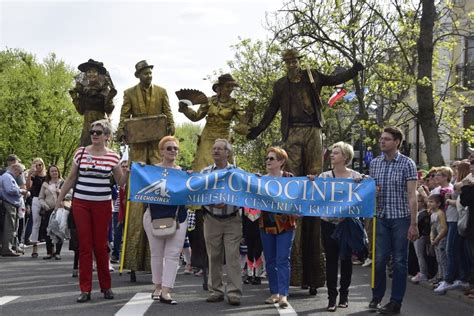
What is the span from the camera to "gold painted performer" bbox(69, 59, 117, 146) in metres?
12.4

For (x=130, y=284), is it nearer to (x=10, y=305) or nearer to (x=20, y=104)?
(x=10, y=305)

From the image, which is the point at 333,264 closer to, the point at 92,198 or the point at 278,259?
the point at 278,259

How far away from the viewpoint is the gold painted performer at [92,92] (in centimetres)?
1238

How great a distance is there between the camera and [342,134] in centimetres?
3456

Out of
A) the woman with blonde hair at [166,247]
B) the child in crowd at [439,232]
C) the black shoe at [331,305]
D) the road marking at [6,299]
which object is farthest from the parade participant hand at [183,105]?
the child in crowd at [439,232]

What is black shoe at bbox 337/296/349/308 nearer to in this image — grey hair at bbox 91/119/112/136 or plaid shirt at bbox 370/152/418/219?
plaid shirt at bbox 370/152/418/219

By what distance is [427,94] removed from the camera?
19156 millimetres

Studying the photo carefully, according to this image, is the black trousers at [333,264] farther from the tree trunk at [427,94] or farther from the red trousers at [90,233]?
the tree trunk at [427,94]

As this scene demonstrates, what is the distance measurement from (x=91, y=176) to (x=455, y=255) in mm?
5658

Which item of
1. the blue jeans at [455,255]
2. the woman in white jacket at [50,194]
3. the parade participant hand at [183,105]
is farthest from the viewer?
the woman in white jacket at [50,194]

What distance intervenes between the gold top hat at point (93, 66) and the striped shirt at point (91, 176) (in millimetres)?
3452

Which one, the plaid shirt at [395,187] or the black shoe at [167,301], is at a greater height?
the plaid shirt at [395,187]

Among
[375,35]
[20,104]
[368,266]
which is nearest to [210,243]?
[368,266]

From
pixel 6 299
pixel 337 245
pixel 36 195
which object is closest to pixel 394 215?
pixel 337 245
